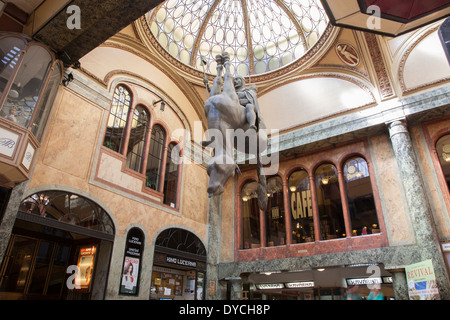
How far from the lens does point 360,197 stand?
426 inches

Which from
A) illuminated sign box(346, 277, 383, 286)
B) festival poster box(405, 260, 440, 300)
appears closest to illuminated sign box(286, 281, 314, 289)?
illuminated sign box(346, 277, 383, 286)

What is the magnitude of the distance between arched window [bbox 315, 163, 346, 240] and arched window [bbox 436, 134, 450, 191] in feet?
10.6

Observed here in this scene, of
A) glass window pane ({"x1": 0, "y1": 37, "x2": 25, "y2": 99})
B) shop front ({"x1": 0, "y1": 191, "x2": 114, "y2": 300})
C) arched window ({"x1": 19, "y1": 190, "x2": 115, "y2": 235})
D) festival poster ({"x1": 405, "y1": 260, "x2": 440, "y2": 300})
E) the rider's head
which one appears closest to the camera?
the rider's head

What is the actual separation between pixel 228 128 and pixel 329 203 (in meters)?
8.58

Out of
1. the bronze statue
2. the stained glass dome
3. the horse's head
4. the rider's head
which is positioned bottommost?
the horse's head

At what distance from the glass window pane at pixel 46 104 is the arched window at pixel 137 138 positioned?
338 centimetres

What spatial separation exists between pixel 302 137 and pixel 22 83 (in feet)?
29.9

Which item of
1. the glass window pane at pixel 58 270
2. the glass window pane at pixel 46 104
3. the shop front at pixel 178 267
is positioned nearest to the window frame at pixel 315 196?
the shop front at pixel 178 267

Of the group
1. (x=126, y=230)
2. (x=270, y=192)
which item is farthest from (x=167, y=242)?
(x=270, y=192)

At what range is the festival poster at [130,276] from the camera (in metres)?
8.55

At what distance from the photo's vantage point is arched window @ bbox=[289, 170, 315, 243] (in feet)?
37.6

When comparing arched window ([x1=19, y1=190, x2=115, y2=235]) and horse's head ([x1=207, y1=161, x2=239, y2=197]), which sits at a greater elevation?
arched window ([x1=19, y1=190, x2=115, y2=235])

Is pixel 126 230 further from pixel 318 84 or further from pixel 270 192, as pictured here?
pixel 318 84

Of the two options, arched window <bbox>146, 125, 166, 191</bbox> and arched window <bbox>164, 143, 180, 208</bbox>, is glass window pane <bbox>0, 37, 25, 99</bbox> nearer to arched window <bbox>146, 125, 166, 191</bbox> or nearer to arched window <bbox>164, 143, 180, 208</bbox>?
arched window <bbox>146, 125, 166, 191</bbox>
